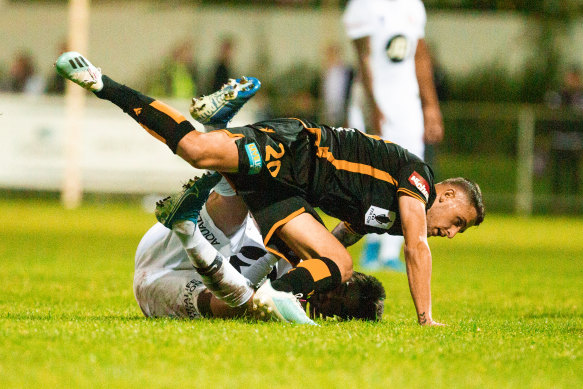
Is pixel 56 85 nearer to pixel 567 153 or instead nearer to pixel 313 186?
pixel 567 153

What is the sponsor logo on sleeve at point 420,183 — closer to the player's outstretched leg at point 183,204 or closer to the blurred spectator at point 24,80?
the player's outstretched leg at point 183,204

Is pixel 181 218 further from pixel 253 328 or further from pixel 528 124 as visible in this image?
pixel 528 124

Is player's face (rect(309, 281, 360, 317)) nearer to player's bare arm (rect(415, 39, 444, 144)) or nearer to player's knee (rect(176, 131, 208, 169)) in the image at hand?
player's knee (rect(176, 131, 208, 169))

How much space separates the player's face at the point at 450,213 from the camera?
5.78 metres

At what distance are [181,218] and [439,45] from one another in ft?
71.4

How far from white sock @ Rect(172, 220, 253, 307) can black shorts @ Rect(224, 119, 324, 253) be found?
1.09 ft

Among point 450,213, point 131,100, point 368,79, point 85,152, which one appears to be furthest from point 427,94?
point 85,152

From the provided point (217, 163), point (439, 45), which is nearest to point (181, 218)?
point (217, 163)

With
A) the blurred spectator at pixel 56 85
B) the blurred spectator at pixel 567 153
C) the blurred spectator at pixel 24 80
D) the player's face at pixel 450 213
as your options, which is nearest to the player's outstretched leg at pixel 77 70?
the player's face at pixel 450 213

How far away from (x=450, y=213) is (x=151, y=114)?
5.68ft

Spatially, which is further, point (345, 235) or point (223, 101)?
point (345, 235)

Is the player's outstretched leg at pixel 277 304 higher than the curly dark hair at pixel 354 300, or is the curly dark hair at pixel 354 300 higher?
the player's outstretched leg at pixel 277 304

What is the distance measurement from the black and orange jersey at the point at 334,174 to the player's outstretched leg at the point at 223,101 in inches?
6.5

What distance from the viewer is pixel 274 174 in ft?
18.2
